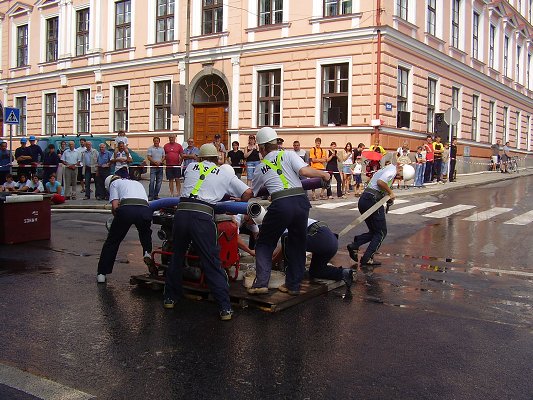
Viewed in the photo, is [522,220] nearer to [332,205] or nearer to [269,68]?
[332,205]

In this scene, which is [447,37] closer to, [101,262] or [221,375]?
[101,262]

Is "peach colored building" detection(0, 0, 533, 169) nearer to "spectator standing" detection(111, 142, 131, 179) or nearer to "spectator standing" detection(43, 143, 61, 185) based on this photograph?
"spectator standing" detection(111, 142, 131, 179)

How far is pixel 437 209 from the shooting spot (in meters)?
16.5

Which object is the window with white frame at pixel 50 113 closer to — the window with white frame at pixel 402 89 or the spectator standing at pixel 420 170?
the window with white frame at pixel 402 89

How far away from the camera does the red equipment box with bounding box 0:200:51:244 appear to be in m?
11.0

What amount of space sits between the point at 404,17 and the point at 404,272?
18950 millimetres

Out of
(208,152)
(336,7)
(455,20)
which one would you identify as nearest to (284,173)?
(208,152)

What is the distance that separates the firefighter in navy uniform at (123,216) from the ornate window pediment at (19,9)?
33930 millimetres

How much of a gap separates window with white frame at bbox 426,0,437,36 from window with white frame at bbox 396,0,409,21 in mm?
2244

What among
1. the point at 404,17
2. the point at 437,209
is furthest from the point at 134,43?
the point at 437,209

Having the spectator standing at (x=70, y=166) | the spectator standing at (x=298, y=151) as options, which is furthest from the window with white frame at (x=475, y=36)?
the spectator standing at (x=70, y=166)

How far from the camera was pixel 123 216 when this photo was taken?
7.53 metres

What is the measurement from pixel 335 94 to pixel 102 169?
10232 mm

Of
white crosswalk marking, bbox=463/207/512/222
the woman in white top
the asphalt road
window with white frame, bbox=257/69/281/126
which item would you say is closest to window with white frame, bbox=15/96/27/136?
window with white frame, bbox=257/69/281/126
